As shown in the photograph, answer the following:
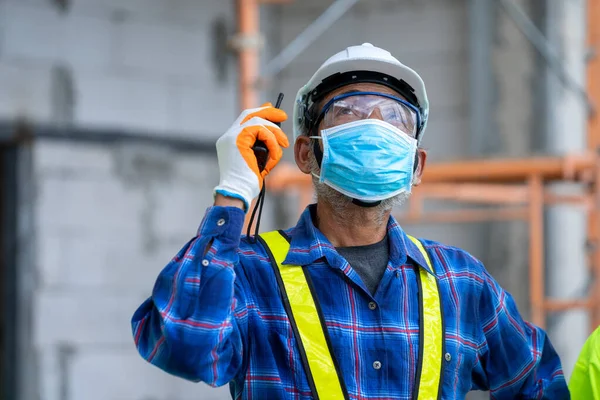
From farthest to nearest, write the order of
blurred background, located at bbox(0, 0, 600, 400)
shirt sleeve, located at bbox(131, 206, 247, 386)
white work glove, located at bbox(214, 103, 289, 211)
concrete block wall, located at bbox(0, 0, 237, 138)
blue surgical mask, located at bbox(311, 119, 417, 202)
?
concrete block wall, located at bbox(0, 0, 237, 138)
blurred background, located at bbox(0, 0, 600, 400)
blue surgical mask, located at bbox(311, 119, 417, 202)
white work glove, located at bbox(214, 103, 289, 211)
shirt sleeve, located at bbox(131, 206, 247, 386)

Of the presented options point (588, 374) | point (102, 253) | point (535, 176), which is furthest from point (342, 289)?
point (102, 253)

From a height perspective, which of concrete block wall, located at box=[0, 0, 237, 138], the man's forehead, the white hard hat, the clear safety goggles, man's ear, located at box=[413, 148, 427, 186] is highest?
concrete block wall, located at box=[0, 0, 237, 138]

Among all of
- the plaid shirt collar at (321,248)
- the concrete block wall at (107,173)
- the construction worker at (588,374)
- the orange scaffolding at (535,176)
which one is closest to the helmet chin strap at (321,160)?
the plaid shirt collar at (321,248)

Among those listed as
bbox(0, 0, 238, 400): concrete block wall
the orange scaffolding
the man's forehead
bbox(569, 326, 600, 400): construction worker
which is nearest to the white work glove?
the man's forehead

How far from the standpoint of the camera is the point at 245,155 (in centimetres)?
208

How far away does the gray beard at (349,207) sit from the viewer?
2270mm

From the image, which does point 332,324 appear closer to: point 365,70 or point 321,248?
point 321,248

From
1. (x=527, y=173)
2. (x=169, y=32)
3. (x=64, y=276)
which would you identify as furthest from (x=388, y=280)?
(x=169, y=32)

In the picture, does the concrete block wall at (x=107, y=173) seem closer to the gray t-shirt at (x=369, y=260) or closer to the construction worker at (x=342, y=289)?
the construction worker at (x=342, y=289)

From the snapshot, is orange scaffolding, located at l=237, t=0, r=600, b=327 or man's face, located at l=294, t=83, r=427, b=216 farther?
orange scaffolding, located at l=237, t=0, r=600, b=327

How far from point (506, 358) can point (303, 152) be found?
68 centimetres

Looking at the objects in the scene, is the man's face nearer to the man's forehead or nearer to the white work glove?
the man's forehead

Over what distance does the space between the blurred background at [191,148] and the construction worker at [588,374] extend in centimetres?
199

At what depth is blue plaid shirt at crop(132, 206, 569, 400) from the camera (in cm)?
197
